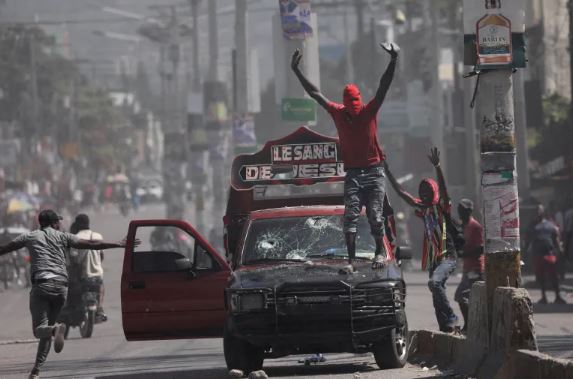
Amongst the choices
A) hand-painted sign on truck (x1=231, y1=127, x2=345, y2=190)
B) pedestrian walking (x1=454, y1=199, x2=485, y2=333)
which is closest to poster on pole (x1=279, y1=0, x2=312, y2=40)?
hand-painted sign on truck (x1=231, y1=127, x2=345, y2=190)

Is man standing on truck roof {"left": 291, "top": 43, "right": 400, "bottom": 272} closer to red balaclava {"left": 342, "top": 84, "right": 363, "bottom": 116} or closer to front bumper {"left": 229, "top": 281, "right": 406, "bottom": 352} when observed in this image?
red balaclava {"left": 342, "top": 84, "right": 363, "bottom": 116}

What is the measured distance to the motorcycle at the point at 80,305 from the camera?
23156 mm

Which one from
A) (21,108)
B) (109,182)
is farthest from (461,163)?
(109,182)

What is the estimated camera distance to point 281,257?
14.8 m

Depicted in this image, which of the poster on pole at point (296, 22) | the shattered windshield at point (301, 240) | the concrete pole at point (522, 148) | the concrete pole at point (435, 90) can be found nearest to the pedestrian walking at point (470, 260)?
the shattered windshield at point (301, 240)

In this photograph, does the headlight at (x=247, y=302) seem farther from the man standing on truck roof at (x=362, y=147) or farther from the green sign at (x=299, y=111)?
the green sign at (x=299, y=111)

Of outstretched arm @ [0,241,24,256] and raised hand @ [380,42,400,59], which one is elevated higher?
raised hand @ [380,42,400,59]

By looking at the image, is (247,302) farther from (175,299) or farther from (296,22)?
(296,22)

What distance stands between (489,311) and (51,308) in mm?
4541

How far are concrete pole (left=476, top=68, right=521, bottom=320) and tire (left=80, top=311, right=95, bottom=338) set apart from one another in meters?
11.0

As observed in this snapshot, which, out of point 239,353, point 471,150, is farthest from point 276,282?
point 471,150

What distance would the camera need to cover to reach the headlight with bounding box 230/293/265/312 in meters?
13.7

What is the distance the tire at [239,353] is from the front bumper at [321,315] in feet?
1.37

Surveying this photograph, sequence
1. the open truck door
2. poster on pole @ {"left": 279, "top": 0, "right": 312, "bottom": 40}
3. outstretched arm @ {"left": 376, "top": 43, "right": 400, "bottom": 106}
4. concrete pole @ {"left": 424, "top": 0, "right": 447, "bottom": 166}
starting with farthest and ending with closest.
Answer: concrete pole @ {"left": 424, "top": 0, "right": 447, "bottom": 166}
poster on pole @ {"left": 279, "top": 0, "right": 312, "bottom": 40}
the open truck door
outstretched arm @ {"left": 376, "top": 43, "right": 400, "bottom": 106}
